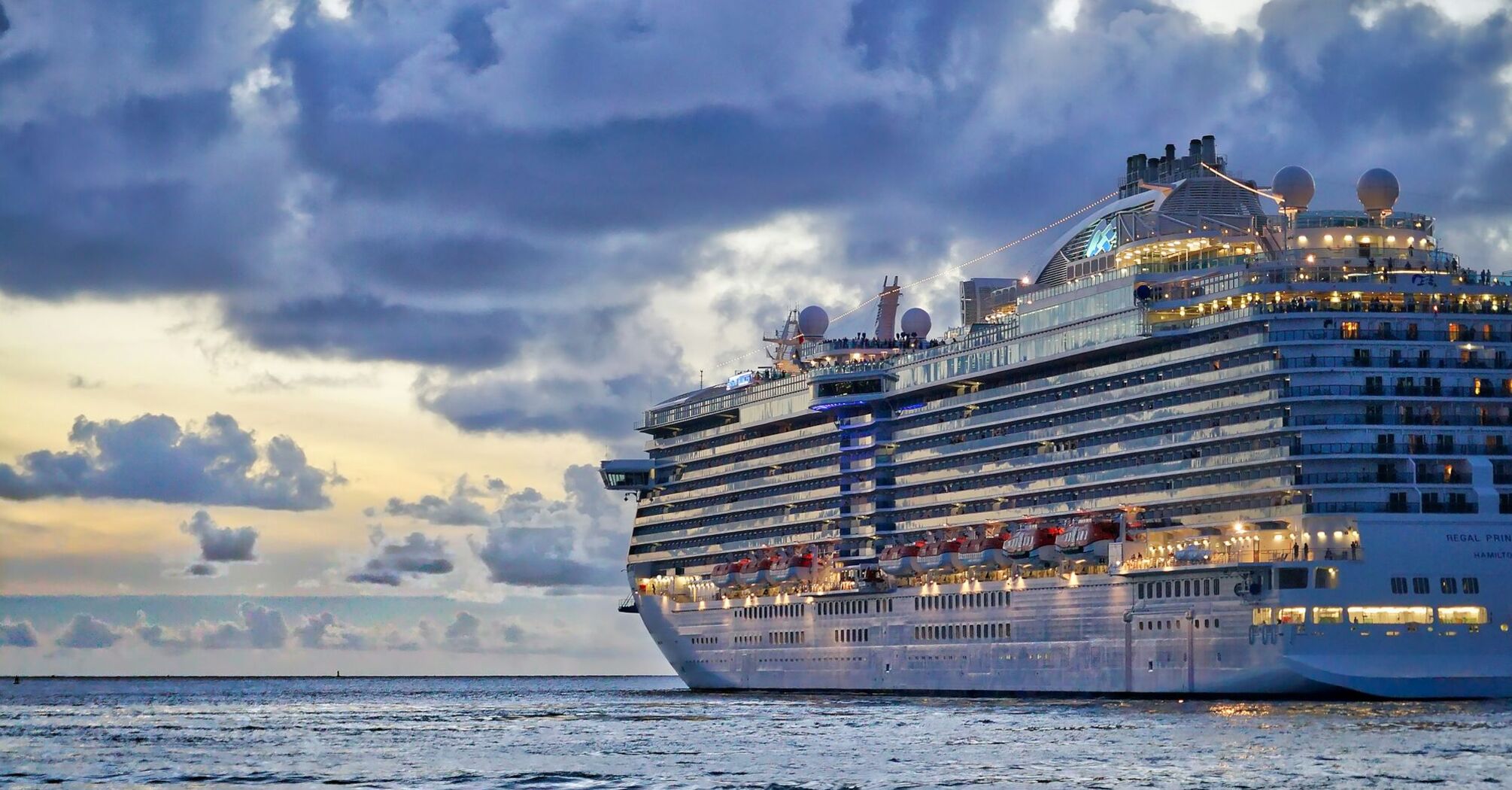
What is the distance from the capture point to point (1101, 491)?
4377 inches

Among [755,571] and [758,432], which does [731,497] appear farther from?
[755,571]

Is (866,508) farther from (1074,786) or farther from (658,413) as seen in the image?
(1074,786)

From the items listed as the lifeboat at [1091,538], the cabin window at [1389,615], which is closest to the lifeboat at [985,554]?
the lifeboat at [1091,538]

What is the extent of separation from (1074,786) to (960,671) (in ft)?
169

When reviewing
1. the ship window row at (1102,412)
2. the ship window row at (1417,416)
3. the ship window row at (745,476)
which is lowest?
the ship window row at (1417,416)

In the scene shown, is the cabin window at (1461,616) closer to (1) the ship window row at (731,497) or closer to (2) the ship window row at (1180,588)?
(2) the ship window row at (1180,588)

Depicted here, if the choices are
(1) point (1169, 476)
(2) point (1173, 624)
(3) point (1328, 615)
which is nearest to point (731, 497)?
(1) point (1169, 476)

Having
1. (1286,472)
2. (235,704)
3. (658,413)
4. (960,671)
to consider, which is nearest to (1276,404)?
(1286,472)

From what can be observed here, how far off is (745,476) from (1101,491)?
1632 inches

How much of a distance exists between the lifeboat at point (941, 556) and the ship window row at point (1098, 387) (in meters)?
7.87

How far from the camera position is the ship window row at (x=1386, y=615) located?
93.1 m

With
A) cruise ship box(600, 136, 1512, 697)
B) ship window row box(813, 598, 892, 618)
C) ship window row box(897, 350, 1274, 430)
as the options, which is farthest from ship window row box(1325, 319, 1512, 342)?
ship window row box(813, 598, 892, 618)

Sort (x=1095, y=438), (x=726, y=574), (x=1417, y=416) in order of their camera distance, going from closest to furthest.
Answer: (x=1417, y=416) < (x=1095, y=438) < (x=726, y=574)

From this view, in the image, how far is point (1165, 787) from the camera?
65.4m
